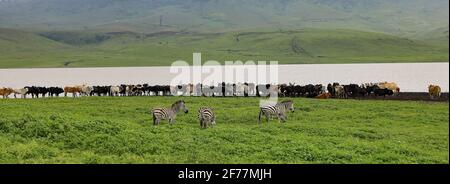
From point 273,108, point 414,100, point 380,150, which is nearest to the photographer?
point 380,150

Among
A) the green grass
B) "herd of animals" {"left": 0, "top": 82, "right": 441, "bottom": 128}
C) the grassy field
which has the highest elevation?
the green grass

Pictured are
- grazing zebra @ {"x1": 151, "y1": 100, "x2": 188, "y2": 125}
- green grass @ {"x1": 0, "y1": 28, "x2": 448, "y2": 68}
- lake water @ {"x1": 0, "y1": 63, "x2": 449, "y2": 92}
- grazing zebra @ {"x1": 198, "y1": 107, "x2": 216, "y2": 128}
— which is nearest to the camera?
grazing zebra @ {"x1": 198, "y1": 107, "x2": 216, "y2": 128}

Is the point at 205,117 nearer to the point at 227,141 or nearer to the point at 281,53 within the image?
the point at 227,141

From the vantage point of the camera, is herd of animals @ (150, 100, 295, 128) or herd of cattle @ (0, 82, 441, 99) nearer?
herd of animals @ (150, 100, 295, 128)

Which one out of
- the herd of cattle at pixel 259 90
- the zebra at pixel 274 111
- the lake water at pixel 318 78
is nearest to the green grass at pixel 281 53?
the lake water at pixel 318 78

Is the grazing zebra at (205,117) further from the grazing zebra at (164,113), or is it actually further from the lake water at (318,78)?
the lake water at (318,78)

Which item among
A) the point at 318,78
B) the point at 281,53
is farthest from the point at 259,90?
the point at 281,53

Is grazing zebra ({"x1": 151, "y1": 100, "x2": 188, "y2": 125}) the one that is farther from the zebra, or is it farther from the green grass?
the green grass

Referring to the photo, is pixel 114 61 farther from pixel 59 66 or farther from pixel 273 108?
pixel 273 108

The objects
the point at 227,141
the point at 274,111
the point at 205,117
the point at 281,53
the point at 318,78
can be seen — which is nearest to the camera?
the point at 227,141

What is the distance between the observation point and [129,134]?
19.0m

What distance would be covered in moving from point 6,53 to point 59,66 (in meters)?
49.8

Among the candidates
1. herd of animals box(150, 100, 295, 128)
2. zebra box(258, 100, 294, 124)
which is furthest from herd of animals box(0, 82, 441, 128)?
herd of animals box(150, 100, 295, 128)
